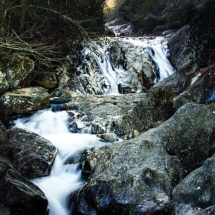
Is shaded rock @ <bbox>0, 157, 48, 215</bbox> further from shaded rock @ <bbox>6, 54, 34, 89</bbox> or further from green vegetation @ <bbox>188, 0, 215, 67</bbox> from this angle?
shaded rock @ <bbox>6, 54, 34, 89</bbox>

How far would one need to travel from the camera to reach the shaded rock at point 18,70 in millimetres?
9320

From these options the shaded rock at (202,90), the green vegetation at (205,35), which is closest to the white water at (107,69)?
the green vegetation at (205,35)

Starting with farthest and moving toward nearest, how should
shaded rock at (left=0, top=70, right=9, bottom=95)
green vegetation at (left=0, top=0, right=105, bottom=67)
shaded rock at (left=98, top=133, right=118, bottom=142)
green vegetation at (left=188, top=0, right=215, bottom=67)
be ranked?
green vegetation at (left=0, top=0, right=105, bottom=67), shaded rock at (left=0, top=70, right=9, bottom=95), shaded rock at (left=98, top=133, right=118, bottom=142), green vegetation at (left=188, top=0, right=215, bottom=67)

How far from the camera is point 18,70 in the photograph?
376 inches

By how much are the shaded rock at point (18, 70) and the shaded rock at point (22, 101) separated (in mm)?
570

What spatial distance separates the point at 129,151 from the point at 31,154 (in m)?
2.34

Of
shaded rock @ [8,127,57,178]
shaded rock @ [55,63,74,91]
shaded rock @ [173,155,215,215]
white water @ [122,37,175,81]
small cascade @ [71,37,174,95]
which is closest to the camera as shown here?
shaded rock @ [173,155,215,215]

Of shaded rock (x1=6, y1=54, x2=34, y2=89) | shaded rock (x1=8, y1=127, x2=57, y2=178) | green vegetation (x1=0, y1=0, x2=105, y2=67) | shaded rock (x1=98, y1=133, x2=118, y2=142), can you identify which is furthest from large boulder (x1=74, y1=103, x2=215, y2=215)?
green vegetation (x1=0, y1=0, x2=105, y2=67)

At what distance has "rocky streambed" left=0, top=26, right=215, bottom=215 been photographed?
3508mm

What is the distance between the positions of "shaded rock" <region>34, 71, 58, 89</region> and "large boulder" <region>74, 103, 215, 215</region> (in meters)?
6.62

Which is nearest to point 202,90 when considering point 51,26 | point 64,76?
point 64,76

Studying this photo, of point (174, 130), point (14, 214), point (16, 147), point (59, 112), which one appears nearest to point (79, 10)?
point (59, 112)

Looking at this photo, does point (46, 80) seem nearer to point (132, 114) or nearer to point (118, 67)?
point (118, 67)

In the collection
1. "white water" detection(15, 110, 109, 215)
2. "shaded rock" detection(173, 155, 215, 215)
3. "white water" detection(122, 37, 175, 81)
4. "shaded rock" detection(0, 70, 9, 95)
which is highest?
"white water" detection(122, 37, 175, 81)
